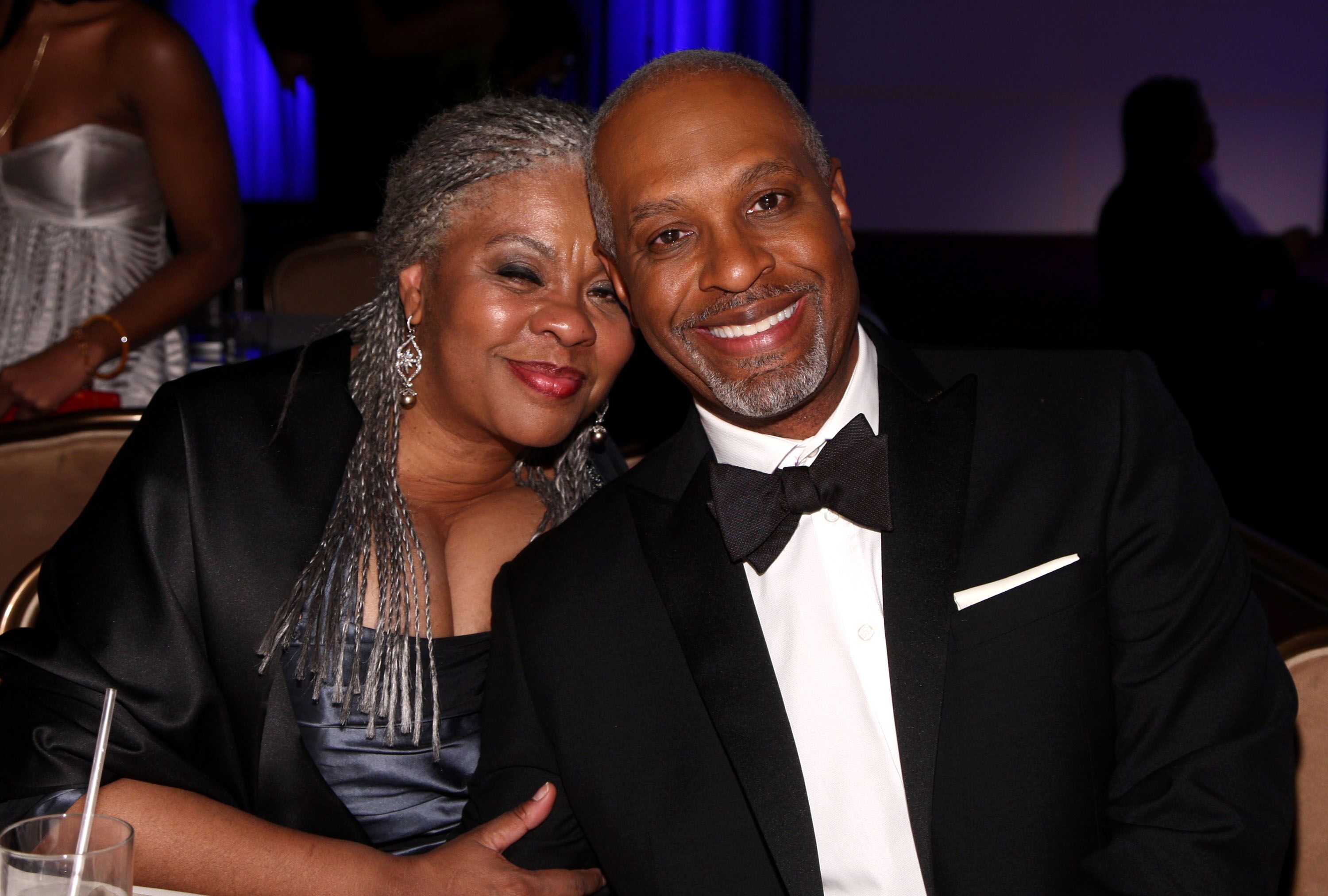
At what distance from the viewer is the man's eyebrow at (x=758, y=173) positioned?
170 cm

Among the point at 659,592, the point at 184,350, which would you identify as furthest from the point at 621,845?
the point at 184,350

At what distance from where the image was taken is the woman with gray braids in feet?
5.47

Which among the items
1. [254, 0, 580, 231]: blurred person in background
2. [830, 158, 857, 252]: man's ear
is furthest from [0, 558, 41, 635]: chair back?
[254, 0, 580, 231]: blurred person in background

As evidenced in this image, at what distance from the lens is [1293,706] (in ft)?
5.15

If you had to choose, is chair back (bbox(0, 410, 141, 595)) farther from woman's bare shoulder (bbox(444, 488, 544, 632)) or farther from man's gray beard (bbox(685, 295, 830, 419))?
man's gray beard (bbox(685, 295, 830, 419))

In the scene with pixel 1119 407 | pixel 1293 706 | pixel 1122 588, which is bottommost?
pixel 1293 706

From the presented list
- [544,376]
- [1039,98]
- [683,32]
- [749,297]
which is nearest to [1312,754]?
[749,297]

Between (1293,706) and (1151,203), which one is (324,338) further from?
(1151,203)

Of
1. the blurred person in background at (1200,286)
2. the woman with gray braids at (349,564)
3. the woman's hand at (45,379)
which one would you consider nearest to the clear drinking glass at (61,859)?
the woman with gray braids at (349,564)

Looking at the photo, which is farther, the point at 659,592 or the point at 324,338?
the point at 324,338

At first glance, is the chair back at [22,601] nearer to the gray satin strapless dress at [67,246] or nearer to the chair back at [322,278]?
the gray satin strapless dress at [67,246]

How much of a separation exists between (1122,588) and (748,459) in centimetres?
53

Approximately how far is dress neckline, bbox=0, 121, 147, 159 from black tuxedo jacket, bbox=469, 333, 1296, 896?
199 centimetres

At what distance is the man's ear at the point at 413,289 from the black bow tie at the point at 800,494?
2.01 feet
